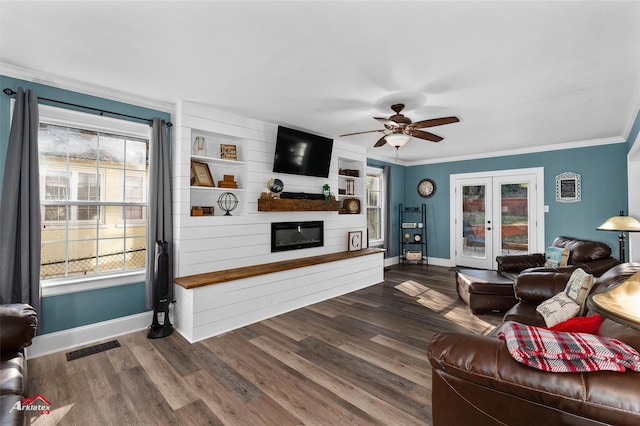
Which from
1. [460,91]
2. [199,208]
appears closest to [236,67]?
[199,208]

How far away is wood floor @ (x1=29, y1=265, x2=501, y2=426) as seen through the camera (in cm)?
196

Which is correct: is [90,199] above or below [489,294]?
above

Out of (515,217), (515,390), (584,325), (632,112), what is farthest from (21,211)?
(515,217)

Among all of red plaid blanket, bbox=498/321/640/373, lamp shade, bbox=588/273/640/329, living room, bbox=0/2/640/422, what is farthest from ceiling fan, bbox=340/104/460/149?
lamp shade, bbox=588/273/640/329

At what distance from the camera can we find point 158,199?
10.9ft

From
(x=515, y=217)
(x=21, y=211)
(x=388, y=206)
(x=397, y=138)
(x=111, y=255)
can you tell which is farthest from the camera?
(x=388, y=206)

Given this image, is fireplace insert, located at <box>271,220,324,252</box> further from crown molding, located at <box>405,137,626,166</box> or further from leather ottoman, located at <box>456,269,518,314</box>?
crown molding, located at <box>405,137,626,166</box>

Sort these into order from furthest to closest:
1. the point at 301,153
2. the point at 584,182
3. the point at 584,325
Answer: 1. the point at 584,182
2. the point at 301,153
3. the point at 584,325

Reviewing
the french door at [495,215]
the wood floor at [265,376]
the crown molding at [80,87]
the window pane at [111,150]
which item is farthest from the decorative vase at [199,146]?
the french door at [495,215]

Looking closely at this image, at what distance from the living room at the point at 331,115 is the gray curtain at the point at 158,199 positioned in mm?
119

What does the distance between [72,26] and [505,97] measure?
3820mm

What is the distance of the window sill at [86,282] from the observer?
2.83 m

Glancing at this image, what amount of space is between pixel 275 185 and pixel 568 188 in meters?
5.14

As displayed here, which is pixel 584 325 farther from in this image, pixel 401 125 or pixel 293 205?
pixel 293 205
